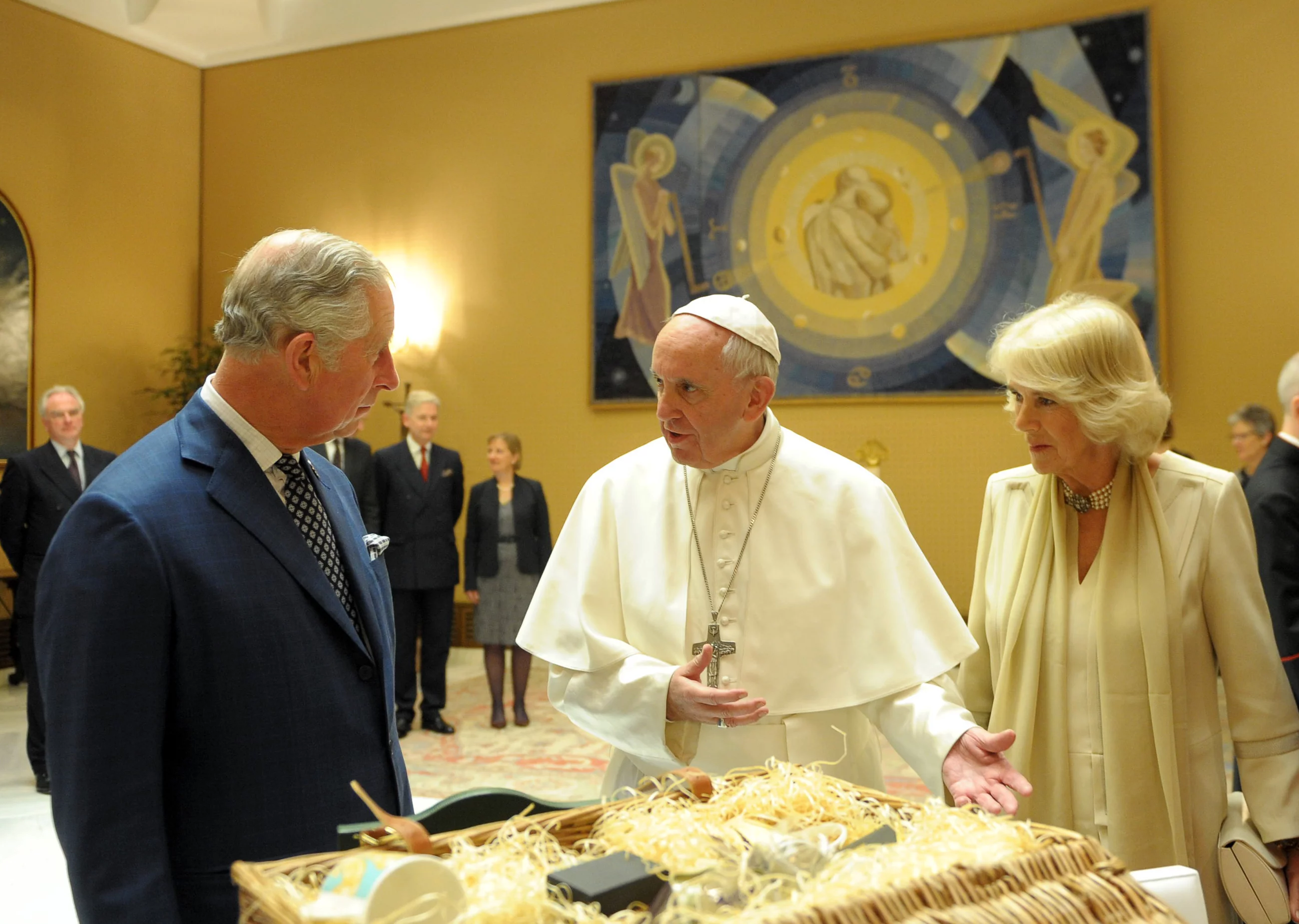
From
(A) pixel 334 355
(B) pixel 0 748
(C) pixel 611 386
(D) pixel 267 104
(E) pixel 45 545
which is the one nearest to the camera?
(A) pixel 334 355

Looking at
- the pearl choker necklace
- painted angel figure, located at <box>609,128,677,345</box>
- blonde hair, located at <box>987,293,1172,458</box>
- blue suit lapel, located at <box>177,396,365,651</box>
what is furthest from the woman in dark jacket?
blue suit lapel, located at <box>177,396,365,651</box>

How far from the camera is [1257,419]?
7.32 meters

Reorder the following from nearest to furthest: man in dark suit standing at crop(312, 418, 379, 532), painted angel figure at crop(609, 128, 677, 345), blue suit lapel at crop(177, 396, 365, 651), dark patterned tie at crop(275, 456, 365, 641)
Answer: blue suit lapel at crop(177, 396, 365, 651) < dark patterned tie at crop(275, 456, 365, 641) < man in dark suit standing at crop(312, 418, 379, 532) < painted angel figure at crop(609, 128, 677, 345)

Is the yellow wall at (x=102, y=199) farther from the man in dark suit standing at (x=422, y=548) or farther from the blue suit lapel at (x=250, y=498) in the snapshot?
the blue suit lapel at (x=250, y=498)

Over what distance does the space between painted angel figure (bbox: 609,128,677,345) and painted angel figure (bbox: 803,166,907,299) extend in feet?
4.13

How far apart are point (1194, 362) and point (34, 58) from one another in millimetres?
9816

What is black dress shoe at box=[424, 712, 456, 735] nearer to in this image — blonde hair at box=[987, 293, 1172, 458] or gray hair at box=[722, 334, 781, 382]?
gray hair at box=[722, 334, 781, 382]

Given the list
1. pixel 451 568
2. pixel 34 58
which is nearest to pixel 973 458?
pixel 451 568

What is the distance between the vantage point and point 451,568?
7.79 metres

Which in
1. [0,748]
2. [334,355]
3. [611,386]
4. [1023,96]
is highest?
[1023,96]

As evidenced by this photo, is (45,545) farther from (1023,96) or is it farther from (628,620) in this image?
(1023,96)

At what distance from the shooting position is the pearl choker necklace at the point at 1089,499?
8.48 ft

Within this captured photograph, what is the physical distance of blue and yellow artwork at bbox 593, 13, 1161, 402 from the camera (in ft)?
26.9

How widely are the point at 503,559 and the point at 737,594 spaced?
534 centimetres
